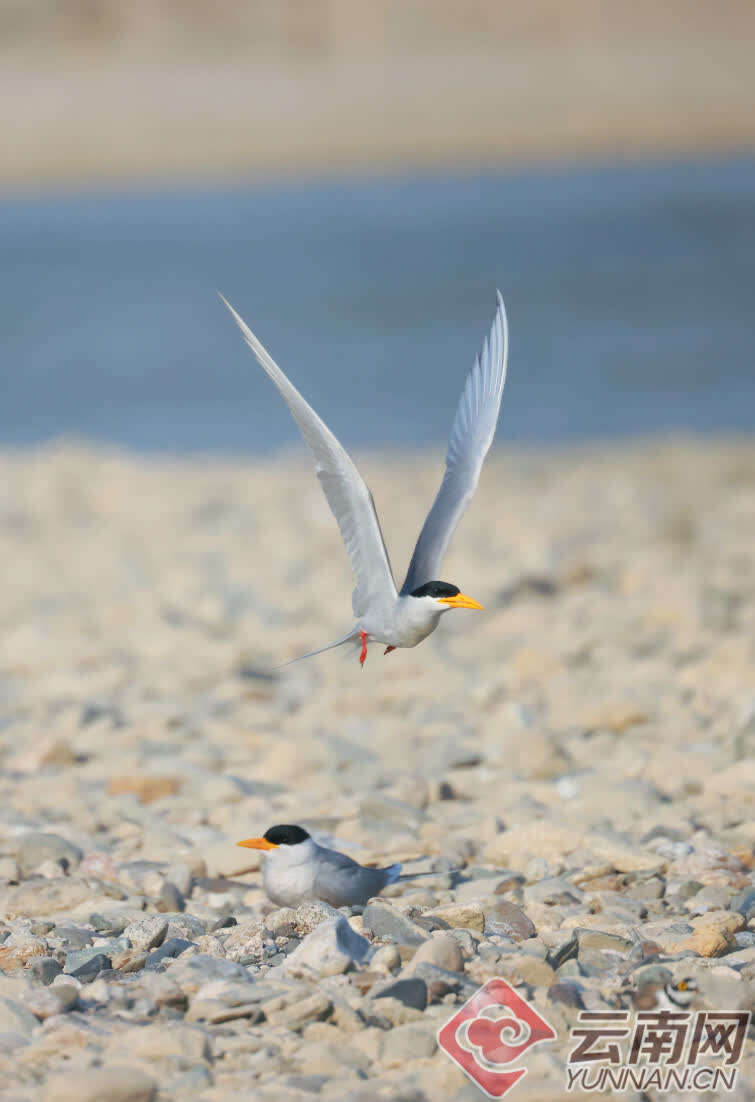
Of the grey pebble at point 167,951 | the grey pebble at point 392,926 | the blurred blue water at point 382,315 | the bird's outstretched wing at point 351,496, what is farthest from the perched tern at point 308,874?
the blurred blue water at point 382,315

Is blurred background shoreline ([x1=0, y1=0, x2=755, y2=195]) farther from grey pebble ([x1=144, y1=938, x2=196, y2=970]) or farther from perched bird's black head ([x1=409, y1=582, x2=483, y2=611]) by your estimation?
perched bird's black head ([x1=409, y1=582, x2=483, y2=611])

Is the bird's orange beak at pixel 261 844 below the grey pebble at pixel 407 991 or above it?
below

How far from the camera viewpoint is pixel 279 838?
3.93m

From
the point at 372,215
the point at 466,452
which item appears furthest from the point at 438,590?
the point at 372,215

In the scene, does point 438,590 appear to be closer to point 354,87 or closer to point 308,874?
point 308,874

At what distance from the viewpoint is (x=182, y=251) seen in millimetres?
27125

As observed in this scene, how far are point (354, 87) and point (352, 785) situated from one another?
4149cm

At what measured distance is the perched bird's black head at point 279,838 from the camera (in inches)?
154

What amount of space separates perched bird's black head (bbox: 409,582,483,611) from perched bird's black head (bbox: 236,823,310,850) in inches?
59.0

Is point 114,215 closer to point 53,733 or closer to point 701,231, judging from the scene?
point 701,231

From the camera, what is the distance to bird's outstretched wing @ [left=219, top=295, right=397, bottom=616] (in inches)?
106

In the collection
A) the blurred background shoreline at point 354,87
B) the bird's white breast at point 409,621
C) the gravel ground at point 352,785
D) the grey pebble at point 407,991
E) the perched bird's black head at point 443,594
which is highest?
the perched bird's black head at point 443,594

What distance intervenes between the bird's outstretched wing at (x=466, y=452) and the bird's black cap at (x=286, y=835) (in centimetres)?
123

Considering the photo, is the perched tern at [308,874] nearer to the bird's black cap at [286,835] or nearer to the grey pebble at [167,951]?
the bird's black cap at [286,835]
